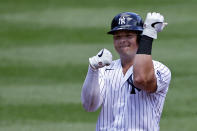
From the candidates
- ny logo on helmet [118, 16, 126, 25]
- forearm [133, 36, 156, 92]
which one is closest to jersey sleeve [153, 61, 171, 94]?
forearm [133, 36, 156, 92]

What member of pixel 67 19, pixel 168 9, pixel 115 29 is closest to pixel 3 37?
pixel 67 19

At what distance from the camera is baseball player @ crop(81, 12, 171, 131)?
4617 millimetres

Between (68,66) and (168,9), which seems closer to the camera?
(68,66)

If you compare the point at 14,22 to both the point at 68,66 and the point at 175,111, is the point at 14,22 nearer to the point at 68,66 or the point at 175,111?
the point at 68,66

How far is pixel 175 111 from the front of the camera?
7.88 meters

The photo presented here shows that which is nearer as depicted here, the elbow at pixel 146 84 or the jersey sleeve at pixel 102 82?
the elbow at pixel 146 84

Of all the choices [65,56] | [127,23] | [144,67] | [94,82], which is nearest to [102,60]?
[94,82]

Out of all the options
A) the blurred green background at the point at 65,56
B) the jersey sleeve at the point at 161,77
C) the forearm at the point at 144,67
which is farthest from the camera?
the blurred green background at the point at 65,56

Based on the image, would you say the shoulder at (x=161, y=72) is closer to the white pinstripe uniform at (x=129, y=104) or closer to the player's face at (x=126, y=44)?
the white pinstripe uniform at (x=129, y=104)

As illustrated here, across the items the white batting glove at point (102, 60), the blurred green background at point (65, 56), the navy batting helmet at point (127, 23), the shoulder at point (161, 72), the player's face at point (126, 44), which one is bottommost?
the blurred green background at point (65, 56)

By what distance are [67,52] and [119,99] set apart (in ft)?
13.3

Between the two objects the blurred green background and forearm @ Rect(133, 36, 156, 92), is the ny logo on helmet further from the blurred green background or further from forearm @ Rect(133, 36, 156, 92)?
the blurred green background

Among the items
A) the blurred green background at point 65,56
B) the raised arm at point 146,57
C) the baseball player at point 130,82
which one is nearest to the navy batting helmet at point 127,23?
the baseball player at point 130,82

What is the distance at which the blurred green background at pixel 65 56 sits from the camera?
7852mm
